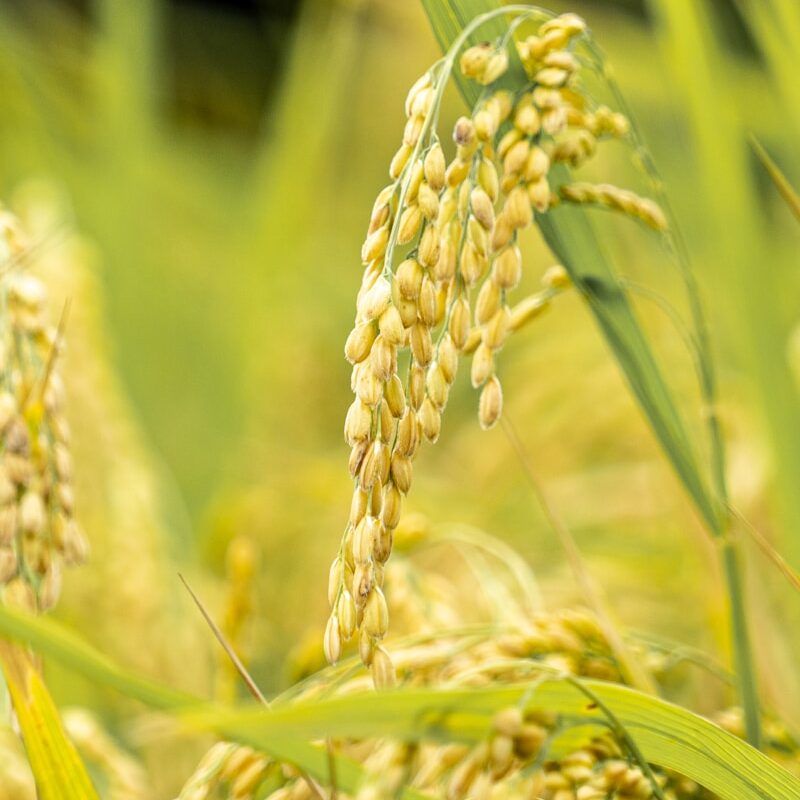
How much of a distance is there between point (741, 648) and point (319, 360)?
236 cm

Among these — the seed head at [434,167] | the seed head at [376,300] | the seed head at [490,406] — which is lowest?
the seed head at [490,406]

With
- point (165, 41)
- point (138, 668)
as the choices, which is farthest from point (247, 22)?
point (138, 668)

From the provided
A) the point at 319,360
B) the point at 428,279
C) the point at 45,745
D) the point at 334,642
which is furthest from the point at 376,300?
the point at 319,360

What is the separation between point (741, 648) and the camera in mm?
548

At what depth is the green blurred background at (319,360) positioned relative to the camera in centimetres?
87

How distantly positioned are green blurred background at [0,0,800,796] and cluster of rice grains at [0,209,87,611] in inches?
1.4

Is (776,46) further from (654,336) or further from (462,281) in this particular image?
(654,336)

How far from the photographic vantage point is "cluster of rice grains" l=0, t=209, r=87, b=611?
0.52 meters

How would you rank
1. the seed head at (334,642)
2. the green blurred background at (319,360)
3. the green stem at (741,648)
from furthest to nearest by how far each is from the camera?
the green blurred background at (319,360) → the green stem at (741,648) → the seed head at (334,642)

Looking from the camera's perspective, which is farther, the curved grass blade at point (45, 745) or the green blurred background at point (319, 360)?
the green blurred background at point (319, 360)

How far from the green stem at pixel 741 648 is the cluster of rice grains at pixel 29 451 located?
0.33 m

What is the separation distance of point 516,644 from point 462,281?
213mm

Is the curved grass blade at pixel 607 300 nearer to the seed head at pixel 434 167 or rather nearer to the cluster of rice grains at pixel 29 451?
the seed head at pixel 434 167

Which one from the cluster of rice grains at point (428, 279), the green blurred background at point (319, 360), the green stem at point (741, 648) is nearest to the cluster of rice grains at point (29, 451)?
the green blurred background at point (319, 360)
